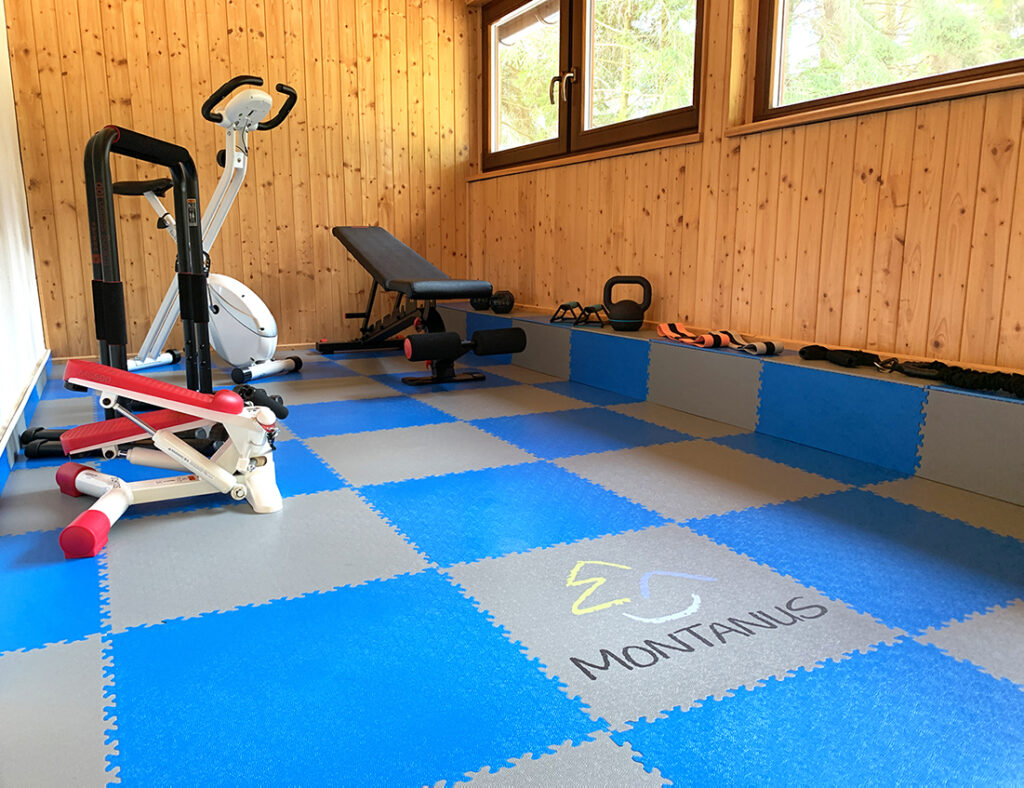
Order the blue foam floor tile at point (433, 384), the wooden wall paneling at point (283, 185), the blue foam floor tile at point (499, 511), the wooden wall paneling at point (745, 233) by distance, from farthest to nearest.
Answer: the wooden wall paneling at point (283, 185), the blue foam floor tile at point (433, 384), the wooden wall paneling at point (745, 233), the blue foam floor tile at point (499, 511)

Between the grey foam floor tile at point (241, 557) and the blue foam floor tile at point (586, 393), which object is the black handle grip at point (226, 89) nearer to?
the grey foam floor tile at point (241, 557)

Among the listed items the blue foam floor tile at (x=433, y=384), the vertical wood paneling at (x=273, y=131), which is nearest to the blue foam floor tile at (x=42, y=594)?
the blue foam floor tile at (x=433, y=384)

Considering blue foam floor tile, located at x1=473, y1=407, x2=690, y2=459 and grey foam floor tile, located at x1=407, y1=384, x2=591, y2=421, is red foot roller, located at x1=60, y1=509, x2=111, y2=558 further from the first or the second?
grey foam floor tile, located at x1=407, y1=384, x2=591, y2=421

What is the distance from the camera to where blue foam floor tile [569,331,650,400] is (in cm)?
404

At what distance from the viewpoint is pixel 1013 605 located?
175 cm

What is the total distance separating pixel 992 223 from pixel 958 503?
3.54ft

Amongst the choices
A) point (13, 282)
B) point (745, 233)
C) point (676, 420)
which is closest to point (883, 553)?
point (676, 420)

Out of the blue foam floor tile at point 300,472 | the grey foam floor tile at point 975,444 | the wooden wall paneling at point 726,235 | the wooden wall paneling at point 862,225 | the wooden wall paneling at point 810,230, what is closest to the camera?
the grey foam floor tile at point 975,444

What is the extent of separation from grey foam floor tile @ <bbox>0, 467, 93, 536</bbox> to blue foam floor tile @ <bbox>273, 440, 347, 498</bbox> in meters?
0.63

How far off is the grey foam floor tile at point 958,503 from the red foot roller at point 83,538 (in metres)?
2.48

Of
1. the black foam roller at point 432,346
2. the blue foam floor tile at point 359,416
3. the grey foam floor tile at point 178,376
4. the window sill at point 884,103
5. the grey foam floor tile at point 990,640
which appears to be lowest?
the grey foam floor tile at point 990,640

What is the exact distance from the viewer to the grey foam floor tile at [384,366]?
4.86 meters


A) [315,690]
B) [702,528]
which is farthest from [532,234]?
[315,690]

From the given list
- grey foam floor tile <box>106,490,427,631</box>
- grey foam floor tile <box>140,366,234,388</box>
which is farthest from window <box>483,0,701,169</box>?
grey foam floor tile <box>106,490,427,631</box>
